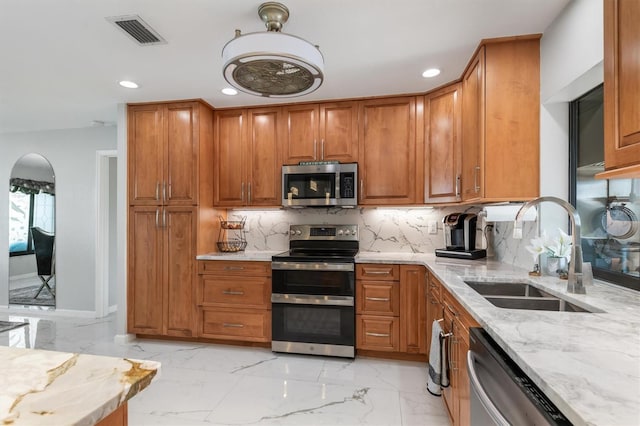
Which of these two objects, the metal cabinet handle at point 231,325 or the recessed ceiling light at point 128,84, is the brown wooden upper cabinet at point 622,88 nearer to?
the metal cabinet handle at point 231,325

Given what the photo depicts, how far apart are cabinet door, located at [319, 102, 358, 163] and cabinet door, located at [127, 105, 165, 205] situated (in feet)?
5.32

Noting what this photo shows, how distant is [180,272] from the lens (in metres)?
3.25

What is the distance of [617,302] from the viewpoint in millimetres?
1391

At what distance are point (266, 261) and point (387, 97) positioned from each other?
6.33ft

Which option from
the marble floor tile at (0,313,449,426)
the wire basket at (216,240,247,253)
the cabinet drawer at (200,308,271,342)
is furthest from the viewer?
the wire basket at (216,240,247,253)

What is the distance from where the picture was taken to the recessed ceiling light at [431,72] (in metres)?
2.60

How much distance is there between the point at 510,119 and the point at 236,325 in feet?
9.26

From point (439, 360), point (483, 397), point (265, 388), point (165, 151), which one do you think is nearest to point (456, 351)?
point (439, 360)

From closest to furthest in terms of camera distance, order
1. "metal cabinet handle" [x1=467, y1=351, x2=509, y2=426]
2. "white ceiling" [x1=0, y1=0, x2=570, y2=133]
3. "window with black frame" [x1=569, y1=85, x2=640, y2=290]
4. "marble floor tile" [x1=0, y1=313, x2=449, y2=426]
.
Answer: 1. "metal cabinet handle" [x1=467, y1=351, x2=509, y2=426]
2. "window with black frame" [x1=569, y1=85, x2=640, y2=290]
3. "white ceiling" [x1=0, y1=0, x2=570, y2=133]
4. "marble floor tile" [x1=0, y1=313, x2=449, y2=426]

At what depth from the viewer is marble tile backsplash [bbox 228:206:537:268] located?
11.2 ft

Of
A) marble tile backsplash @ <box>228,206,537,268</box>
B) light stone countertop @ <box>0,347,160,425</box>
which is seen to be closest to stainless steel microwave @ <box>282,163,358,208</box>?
marble tile backsplash @ <box>228,206,537,268</box>

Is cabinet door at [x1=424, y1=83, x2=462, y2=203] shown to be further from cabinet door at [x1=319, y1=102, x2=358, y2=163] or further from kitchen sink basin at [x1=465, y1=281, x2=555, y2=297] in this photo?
kitchen sink basin at [x1=465, y1=281, x2=555, y2=297]

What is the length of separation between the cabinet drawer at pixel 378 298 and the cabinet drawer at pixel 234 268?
2.86 feet

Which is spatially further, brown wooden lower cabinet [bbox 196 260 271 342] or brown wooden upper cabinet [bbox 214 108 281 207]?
brown wooden upper cabinet [bbox 214 108 281 207]
